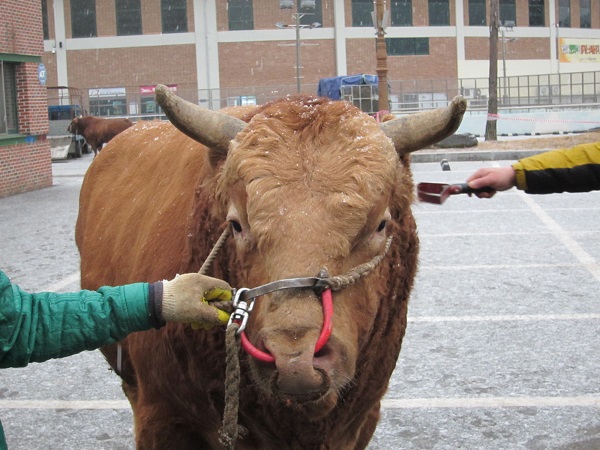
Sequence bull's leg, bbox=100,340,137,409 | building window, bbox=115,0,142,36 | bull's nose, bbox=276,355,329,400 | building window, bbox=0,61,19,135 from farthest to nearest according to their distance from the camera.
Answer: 1. building window, bbox=115,0,142,36
2. building window, bbox=0,61,19,135
3. bull's leg, bbox=100,340,137,409
4. bull's nose, bbox=276,355,329,400

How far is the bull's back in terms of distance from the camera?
353 centimetres

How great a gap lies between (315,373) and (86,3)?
188ft

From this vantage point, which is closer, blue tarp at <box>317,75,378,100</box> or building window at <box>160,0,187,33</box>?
blue tarp at <box>317,75,378,100</box>

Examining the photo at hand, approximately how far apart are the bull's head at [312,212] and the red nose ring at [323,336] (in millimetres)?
19

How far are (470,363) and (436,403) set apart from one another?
0.87 metres

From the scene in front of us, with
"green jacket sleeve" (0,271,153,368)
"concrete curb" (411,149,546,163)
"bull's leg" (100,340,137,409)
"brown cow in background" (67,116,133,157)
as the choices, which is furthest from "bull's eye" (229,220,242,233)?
"brown cow in background" (67,116,133,157)

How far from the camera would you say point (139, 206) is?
4.20m

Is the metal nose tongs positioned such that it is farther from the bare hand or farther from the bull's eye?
the bare hand

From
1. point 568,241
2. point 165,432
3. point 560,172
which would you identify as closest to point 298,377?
point 165,432

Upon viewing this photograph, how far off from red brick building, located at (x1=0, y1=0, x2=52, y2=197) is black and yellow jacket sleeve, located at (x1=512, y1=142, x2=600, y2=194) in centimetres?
1613

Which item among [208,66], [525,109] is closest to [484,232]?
[525,109]

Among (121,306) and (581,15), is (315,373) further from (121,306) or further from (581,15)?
(581,15)

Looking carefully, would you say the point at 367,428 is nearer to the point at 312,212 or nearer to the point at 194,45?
the point at 312,212

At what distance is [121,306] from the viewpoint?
8.46ft
